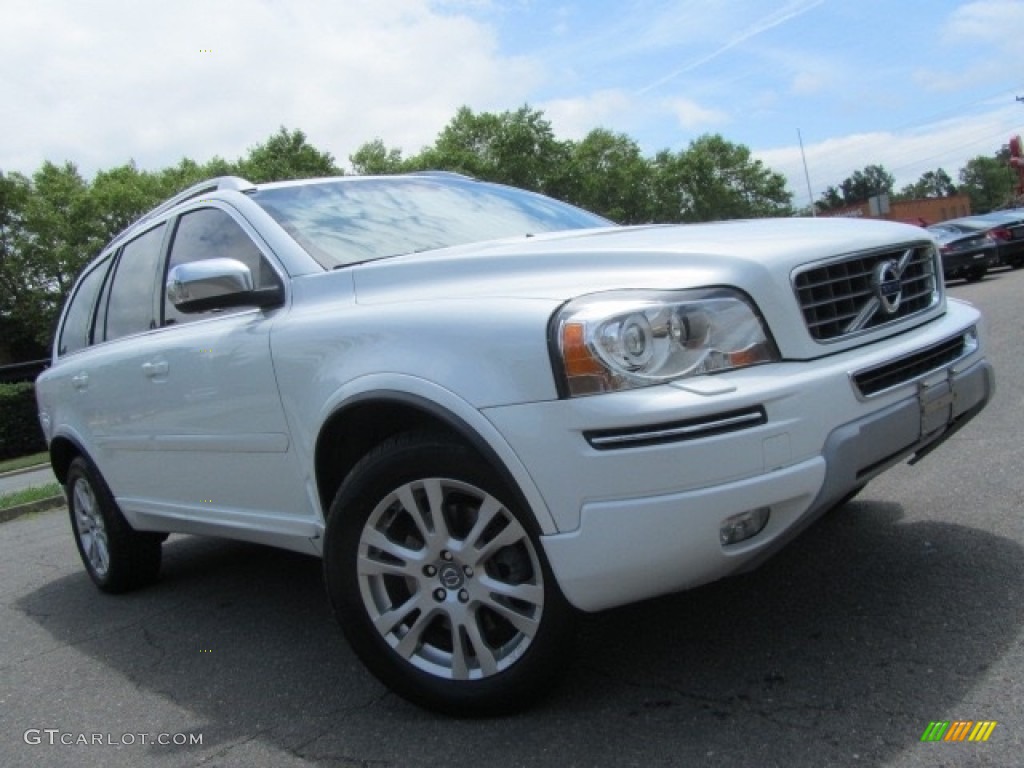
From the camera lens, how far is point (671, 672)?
2945 millimetres

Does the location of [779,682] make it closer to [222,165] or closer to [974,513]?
[974,513]

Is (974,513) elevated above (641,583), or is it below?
below

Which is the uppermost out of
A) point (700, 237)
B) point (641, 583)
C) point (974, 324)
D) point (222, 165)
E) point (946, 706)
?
point (222, 165)

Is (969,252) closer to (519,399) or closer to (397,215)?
(397,215)

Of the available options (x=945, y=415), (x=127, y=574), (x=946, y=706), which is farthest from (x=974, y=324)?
(x=127, y=574)

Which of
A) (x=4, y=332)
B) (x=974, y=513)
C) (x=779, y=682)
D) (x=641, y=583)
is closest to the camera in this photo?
(x=641, y=583)

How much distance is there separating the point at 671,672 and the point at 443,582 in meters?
0.80

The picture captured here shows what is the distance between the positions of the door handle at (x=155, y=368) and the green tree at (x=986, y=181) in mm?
131752

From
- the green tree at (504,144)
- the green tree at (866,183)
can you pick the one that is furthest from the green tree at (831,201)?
the green tree at (504,144)

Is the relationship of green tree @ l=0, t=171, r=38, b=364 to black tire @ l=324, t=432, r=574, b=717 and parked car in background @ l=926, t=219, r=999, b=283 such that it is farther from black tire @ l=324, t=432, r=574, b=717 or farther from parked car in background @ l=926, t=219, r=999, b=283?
black tire @ l=324, t=432, r=574, b=717

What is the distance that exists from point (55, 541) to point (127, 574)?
109 inches

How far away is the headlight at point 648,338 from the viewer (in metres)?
2.38

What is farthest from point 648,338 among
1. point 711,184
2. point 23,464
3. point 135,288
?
point 711,184

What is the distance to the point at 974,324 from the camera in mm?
3363
